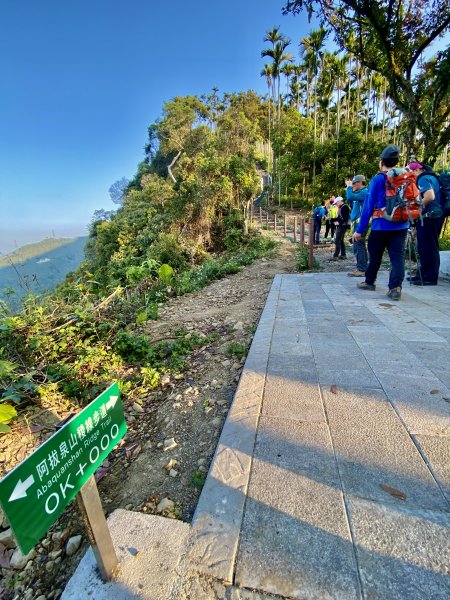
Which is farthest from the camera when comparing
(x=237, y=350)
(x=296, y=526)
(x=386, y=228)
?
(x=386, y=228)

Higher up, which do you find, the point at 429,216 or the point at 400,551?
the point at 429,216

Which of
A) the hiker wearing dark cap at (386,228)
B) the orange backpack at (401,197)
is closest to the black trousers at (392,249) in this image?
the hiker wearing dark cap at (386,228)

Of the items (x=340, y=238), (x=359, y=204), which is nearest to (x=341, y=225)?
(x=340, y=238)

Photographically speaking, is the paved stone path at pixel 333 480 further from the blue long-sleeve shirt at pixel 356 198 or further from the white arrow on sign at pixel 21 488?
the blue long-sleeve shirt at pixel 356 198

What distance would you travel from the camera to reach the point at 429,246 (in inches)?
183

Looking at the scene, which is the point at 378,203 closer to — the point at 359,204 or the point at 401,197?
the point at 401,197

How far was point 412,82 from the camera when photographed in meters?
10.2

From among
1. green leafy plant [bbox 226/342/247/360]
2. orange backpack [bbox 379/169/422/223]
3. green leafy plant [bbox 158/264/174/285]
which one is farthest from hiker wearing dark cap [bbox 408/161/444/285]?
green leafy plant [bbox 158/264/174/285]

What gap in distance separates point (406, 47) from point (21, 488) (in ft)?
46.2

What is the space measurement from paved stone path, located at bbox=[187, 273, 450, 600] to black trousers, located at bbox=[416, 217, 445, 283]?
237cm

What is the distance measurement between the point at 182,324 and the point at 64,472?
3.38 meters

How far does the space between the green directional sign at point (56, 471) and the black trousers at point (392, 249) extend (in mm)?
4097

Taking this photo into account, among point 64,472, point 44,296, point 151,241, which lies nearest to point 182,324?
point 44,296

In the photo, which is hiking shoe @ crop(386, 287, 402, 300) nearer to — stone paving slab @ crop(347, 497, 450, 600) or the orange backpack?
the orange backpack
